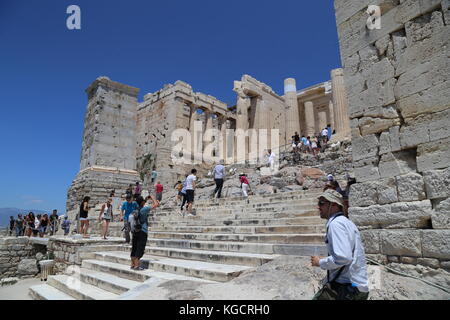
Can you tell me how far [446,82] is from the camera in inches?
116

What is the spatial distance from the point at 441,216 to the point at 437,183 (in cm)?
34

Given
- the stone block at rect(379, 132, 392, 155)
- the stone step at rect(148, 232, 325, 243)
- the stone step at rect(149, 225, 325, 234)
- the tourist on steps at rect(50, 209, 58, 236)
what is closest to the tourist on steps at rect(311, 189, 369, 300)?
the stone block at rect(379, 132, 392, 155)

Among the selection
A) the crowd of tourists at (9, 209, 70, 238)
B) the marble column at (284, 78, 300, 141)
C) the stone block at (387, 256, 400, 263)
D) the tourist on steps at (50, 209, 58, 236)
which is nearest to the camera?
the stone block at (387, 256, 400, 263)

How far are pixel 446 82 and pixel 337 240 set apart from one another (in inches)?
87.9

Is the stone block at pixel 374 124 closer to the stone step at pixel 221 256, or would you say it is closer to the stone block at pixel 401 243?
the stone block at pixel 401 243

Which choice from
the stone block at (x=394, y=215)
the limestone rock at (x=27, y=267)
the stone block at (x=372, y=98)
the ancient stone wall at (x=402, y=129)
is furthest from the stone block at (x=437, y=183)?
the limestone rock at (x=27, y=267)

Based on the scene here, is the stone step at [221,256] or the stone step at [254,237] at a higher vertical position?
the stone step at [254,237]

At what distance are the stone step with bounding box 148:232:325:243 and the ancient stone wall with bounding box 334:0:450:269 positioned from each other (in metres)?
1.12

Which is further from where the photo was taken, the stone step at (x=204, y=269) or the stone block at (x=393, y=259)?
the stone step at (x=204, y=269)

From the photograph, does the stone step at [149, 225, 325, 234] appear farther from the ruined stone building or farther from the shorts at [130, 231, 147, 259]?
the ruined stone building

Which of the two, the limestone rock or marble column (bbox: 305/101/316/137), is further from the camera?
marble column (bbox: 305/101/316/137)

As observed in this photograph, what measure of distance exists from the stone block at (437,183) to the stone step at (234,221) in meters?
2.38

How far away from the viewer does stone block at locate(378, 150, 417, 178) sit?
3197mm

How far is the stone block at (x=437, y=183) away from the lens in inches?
111
